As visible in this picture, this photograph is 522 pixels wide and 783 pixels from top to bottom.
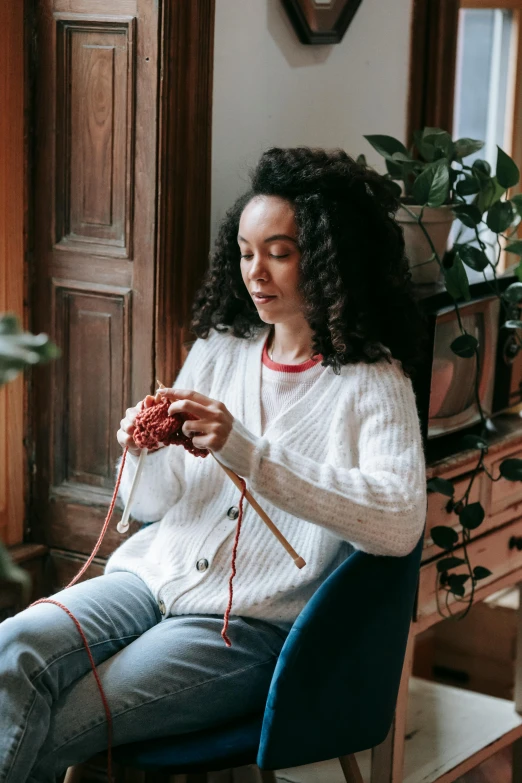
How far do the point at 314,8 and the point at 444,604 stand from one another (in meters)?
1.20

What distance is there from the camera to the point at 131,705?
1553mm

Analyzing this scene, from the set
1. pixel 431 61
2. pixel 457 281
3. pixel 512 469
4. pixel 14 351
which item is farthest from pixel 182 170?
pixel 14 351

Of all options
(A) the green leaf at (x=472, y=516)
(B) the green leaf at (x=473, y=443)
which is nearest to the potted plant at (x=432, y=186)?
(B) the green leaf at (x=473, y=443)

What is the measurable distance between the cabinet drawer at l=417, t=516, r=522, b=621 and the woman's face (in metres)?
0.60

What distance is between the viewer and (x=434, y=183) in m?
1.95

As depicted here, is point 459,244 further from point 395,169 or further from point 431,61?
point 431,61

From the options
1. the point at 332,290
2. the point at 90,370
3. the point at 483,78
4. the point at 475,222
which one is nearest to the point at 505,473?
the point at 475,222

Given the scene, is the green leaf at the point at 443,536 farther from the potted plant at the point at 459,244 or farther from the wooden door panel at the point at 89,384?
the wooden door panel at the point at 89,384

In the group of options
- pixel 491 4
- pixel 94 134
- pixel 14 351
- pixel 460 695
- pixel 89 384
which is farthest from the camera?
pixel 491 4

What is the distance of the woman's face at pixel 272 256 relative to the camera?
1.70 meters

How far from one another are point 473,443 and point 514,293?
11.5 inches

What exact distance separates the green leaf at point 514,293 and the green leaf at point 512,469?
31cm

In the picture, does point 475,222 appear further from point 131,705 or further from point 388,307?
point 131,705

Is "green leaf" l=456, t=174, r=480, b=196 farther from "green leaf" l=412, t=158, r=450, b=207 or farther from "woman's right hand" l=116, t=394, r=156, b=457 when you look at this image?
"woman's right hand" l=116, t=394, r=156, b=457
